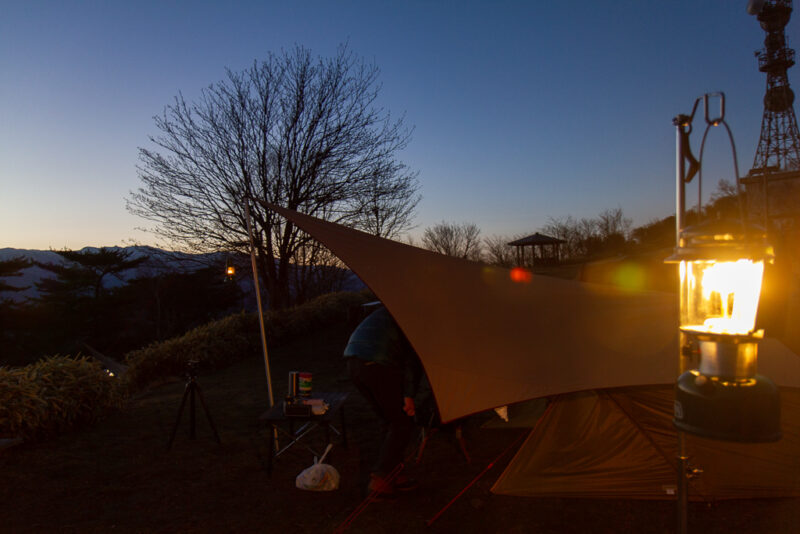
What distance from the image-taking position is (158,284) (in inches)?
1219

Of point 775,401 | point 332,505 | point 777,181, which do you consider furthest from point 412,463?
point 777,181

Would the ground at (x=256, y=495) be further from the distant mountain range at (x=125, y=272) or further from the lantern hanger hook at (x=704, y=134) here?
the distant mountain range at (x=125, y=272)

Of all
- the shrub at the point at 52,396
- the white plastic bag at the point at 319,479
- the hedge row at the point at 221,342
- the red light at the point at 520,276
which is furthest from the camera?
the hedge row at the point at 221,342

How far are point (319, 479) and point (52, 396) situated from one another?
3881mm

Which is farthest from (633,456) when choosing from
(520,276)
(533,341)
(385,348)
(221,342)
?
(221,342)

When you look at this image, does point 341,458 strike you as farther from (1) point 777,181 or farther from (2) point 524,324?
(1) point 777,181

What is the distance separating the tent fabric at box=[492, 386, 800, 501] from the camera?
154 inches

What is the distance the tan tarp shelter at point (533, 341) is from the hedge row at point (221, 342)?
6.40 meters

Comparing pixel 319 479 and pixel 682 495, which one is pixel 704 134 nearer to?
pixel 682 495

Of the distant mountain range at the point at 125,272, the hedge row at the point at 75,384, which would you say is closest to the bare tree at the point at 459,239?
the distant mountain range at the point at 125,272

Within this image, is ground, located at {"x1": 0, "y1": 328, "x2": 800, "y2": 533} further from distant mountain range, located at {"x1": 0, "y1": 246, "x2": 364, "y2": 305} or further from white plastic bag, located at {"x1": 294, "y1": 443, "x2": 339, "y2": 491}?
distant mountain range, located at {"x1": 0, "y1": 246, "x2": 364, "y2": 305}

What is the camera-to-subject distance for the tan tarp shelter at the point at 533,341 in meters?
3.67

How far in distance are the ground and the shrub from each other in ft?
0.70

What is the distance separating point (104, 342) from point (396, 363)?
30626 millimetres
